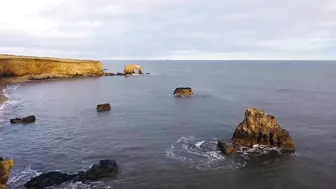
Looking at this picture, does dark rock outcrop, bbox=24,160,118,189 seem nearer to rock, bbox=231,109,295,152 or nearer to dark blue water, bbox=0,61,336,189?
dark blue water, bbox=0,61,336,189

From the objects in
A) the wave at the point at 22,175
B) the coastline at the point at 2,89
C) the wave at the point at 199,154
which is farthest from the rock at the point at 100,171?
the coastline at the point at 2,89

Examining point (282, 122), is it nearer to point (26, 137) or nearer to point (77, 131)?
point (77, 131)

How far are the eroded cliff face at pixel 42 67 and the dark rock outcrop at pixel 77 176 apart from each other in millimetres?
121359

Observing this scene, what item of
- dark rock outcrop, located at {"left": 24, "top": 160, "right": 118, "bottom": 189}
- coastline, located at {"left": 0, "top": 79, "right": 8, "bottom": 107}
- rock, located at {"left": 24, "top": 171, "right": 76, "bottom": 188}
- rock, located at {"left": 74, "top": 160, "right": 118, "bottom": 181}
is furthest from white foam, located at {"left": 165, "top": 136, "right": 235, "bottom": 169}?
coastline, located at {"left": 0, "top": 79, "right": 8, "bottom": 107}

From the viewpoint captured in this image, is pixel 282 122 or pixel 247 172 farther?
pixel 282 122

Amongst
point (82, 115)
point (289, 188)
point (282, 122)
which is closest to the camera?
point (289, 188)

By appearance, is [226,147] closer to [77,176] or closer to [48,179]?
[77,176]

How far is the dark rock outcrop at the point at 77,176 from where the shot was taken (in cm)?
4006

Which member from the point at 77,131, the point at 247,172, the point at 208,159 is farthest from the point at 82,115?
the point at 247,172

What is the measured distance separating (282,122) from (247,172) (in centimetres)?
2943

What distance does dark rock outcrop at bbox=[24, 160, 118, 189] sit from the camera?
40.1m

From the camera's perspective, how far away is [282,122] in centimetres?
7075

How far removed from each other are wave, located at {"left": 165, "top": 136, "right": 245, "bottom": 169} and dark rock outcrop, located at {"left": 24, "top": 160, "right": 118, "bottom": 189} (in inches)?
375

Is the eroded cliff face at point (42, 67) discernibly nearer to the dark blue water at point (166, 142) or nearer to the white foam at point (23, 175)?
the dark blue water at point (166, 142)
